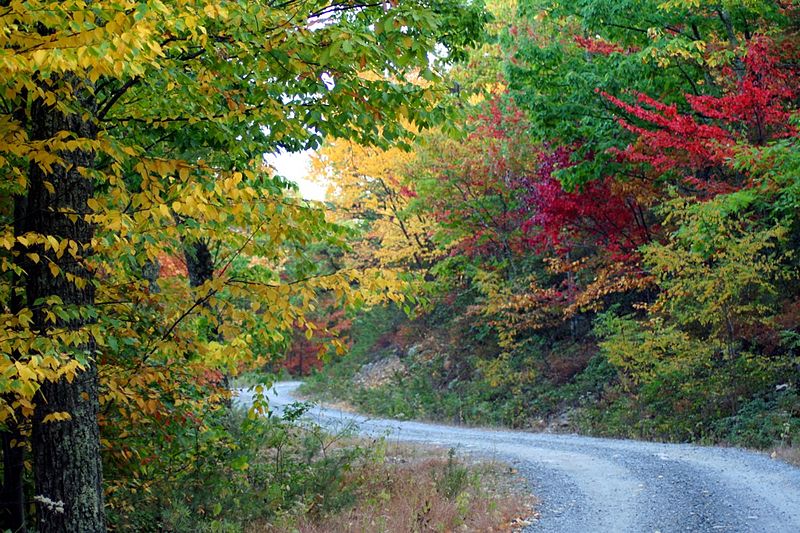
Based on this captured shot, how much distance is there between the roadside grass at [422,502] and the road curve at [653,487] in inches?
14.0

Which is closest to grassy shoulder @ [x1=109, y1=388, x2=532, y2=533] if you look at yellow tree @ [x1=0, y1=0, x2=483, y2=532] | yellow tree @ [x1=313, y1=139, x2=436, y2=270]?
yellow tree @ [x1=0, y1=0, x2=483, y2=532]

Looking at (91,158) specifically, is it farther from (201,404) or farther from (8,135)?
(201,404)

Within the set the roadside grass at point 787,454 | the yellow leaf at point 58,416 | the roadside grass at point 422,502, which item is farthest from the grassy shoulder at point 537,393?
the yellow leaf at point 58,416

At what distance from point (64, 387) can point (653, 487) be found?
6.65 m

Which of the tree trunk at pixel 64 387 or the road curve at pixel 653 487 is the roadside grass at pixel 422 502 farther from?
the tree trunk at pixel 64 387

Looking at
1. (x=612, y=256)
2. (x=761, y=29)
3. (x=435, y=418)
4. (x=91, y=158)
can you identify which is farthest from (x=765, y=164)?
(x=435, y=418)

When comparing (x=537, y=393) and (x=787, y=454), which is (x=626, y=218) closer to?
(x=537, y=393)

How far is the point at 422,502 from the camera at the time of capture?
8.04 metres

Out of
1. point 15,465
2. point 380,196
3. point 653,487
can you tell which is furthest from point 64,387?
point 380,196

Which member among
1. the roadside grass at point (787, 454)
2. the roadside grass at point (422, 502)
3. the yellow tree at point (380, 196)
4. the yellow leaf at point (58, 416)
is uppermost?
the yellow tree at point (380, 196)

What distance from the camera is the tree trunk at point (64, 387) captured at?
5246 millimetres

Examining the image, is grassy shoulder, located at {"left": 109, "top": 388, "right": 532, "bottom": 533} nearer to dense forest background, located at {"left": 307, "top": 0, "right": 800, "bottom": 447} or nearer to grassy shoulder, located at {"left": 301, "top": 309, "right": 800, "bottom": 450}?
dense forest background, located at {"left": 307, "top": 0, "right": 800, "bottom": 447}

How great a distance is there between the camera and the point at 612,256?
640 inches

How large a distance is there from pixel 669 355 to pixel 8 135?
1275 cm
